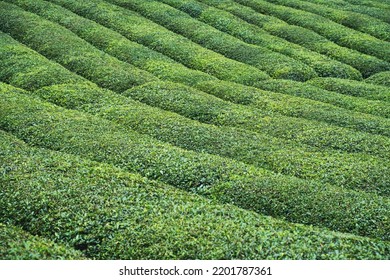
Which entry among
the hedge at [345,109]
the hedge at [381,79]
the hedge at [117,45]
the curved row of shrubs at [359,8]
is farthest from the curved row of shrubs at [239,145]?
the curved row of shrubs at [359,8]

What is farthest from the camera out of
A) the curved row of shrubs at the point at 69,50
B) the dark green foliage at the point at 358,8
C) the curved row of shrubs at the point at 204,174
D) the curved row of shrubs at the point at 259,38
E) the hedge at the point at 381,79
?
the dark green foliage at the point at 358,8

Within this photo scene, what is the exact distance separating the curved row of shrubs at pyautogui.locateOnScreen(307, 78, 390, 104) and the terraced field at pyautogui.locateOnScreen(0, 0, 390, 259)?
13cm

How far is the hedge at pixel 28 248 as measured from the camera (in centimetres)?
1321

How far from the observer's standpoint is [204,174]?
19234 millimetres

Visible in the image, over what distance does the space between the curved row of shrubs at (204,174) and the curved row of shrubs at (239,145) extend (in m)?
1.03

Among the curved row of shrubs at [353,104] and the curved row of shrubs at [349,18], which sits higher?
the curved row of shrubs at [349,18]

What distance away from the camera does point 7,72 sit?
98.2 ft

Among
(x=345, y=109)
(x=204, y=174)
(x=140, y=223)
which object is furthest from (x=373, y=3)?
(x=140, y=223)

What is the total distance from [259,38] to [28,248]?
29299 millimetres

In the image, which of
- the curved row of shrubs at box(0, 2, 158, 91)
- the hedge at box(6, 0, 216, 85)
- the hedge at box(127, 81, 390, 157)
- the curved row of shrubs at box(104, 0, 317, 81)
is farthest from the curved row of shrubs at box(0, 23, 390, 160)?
the curved row of shrubs at box(104, 0, 317, 81)

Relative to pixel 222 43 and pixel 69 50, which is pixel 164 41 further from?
pixel 69 50

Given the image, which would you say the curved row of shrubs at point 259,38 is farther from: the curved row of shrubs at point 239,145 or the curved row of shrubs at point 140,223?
the curved row of shrubs at point 140,223

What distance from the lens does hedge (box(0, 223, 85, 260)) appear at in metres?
13.2

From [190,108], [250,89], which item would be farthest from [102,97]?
[250,89]
